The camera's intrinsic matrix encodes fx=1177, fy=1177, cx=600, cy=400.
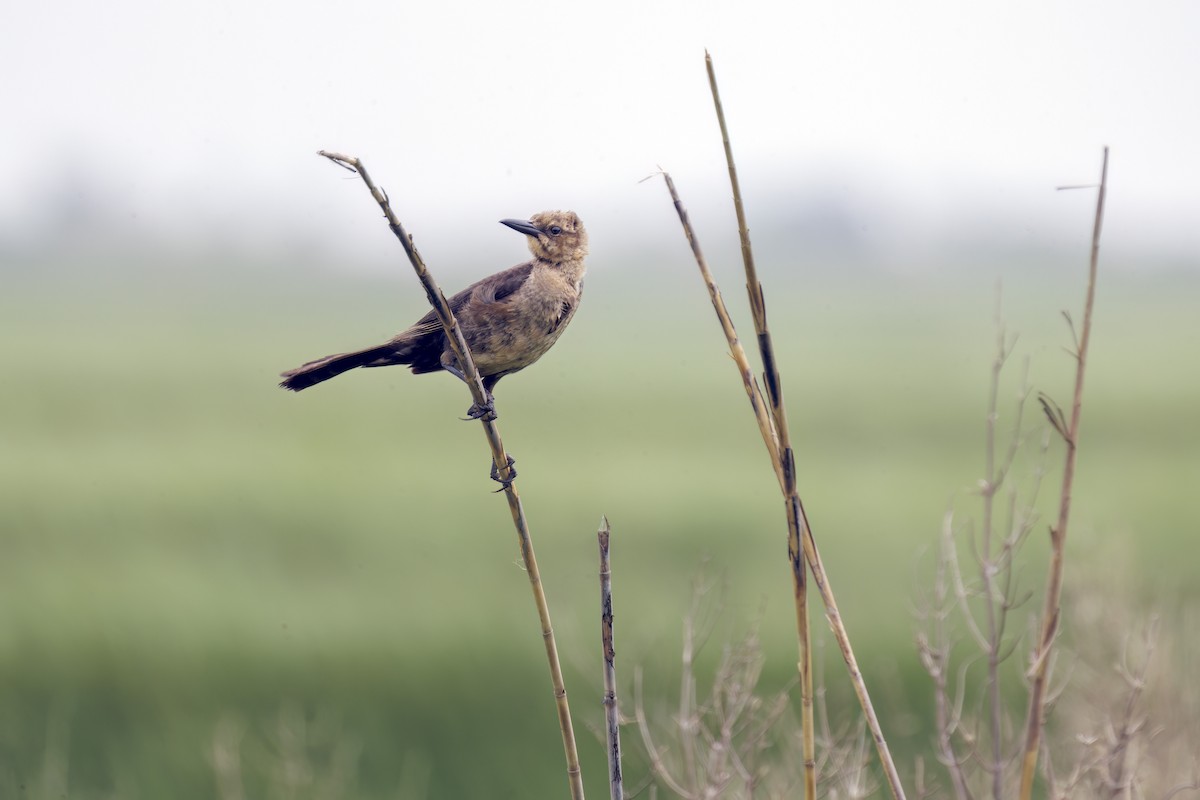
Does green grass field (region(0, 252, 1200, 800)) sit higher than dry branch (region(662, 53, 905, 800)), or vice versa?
dry branch (region(662, 53, 905, 800))

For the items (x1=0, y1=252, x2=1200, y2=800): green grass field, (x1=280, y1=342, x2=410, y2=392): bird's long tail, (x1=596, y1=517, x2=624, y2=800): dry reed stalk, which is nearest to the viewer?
(x1=596, y1=517, x2=624, y2=800): dry reed stalk

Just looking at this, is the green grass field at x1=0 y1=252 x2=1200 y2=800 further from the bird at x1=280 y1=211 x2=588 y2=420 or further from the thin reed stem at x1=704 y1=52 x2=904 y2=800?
the thin reed stem at x1=704 y1=52 x2=904 y2=800

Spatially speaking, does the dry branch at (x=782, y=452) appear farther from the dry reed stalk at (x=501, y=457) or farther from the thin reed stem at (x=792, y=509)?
the dry reed stalk at (x=501, y=457)

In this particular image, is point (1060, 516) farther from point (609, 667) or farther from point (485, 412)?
point (485, 412)

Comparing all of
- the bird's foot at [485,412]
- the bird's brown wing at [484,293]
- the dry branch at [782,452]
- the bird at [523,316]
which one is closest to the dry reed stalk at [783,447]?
the dry branch at [782,452]

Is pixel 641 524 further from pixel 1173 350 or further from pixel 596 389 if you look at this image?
pixel 1173 350

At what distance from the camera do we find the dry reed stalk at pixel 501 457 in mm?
1601

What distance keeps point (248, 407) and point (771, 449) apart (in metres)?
26.5

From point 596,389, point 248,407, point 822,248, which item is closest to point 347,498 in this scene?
point 248,407

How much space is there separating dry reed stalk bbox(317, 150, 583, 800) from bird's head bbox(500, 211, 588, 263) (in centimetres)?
53

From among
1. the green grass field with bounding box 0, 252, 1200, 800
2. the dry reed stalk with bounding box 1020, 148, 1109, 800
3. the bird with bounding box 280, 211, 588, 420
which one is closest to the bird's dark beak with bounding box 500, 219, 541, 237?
the bird with bounding box 280, 211, 588, 420

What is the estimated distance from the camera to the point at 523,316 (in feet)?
8.82

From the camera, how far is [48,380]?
27938 millimetres

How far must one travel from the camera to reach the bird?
8.68ft
